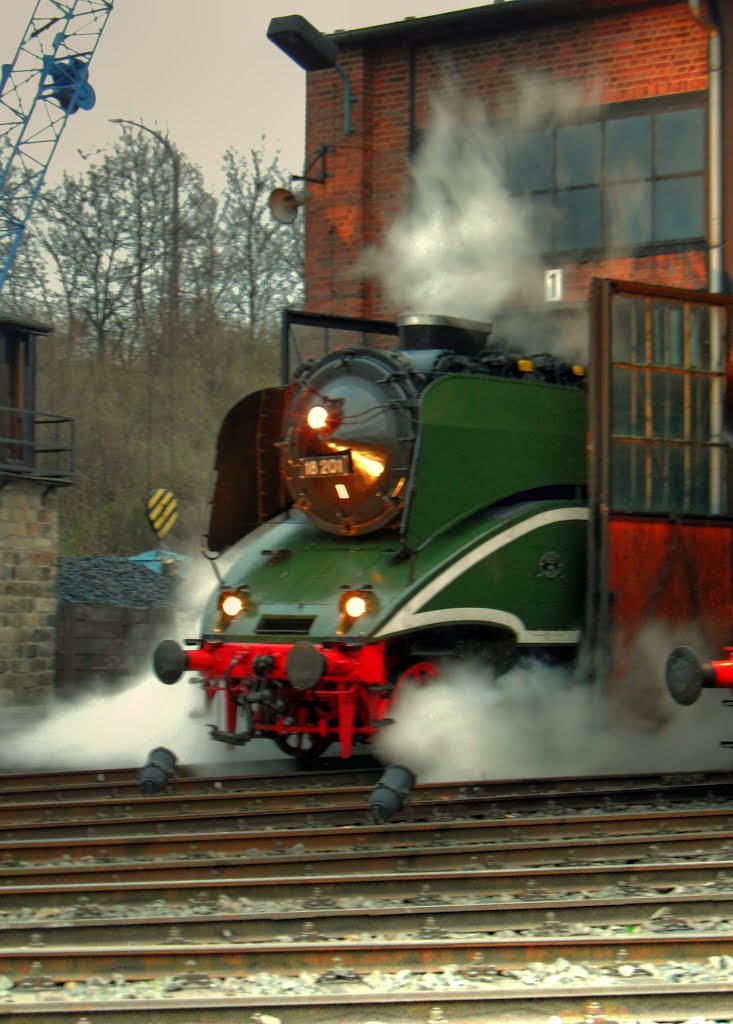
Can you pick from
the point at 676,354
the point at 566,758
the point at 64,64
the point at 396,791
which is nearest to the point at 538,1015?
the point at 396,791

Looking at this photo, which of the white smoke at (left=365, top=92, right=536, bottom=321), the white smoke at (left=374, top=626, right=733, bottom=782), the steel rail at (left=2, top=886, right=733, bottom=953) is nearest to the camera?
the steel rail at (left=2, top=886, right=733, bottom=953)

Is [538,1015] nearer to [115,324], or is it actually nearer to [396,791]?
[396,791]

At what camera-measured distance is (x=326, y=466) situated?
31.0 ft

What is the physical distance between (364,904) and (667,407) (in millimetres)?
5065

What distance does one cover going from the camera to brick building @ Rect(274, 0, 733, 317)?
13523mm

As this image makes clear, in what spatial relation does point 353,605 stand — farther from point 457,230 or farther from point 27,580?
point 27,580

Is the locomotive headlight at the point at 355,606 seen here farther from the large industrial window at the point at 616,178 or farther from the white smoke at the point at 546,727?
the large industrial window at the point at 616,178

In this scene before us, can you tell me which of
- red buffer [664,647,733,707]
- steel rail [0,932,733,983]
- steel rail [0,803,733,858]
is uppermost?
red buffer [664,647,733,707]

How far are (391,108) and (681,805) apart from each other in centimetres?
939

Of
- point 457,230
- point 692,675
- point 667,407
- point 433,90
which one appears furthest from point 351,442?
point 433,90

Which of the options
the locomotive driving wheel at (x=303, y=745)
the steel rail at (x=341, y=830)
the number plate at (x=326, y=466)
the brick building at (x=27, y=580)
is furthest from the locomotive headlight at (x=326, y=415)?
the brick building at (x=27, y=580)

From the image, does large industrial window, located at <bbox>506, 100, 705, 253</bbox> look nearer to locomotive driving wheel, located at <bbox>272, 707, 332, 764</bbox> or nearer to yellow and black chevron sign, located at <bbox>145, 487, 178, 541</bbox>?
locomotive driving wheel, located at <bbox>272, 707, 332, 764</bbox>

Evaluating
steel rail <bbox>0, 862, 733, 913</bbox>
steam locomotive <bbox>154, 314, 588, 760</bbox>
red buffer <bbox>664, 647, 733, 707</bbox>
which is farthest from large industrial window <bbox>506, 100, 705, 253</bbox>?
steel rail <bbox>0, 862, 733, 913</bbox>

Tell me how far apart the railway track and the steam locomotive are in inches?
30.2
